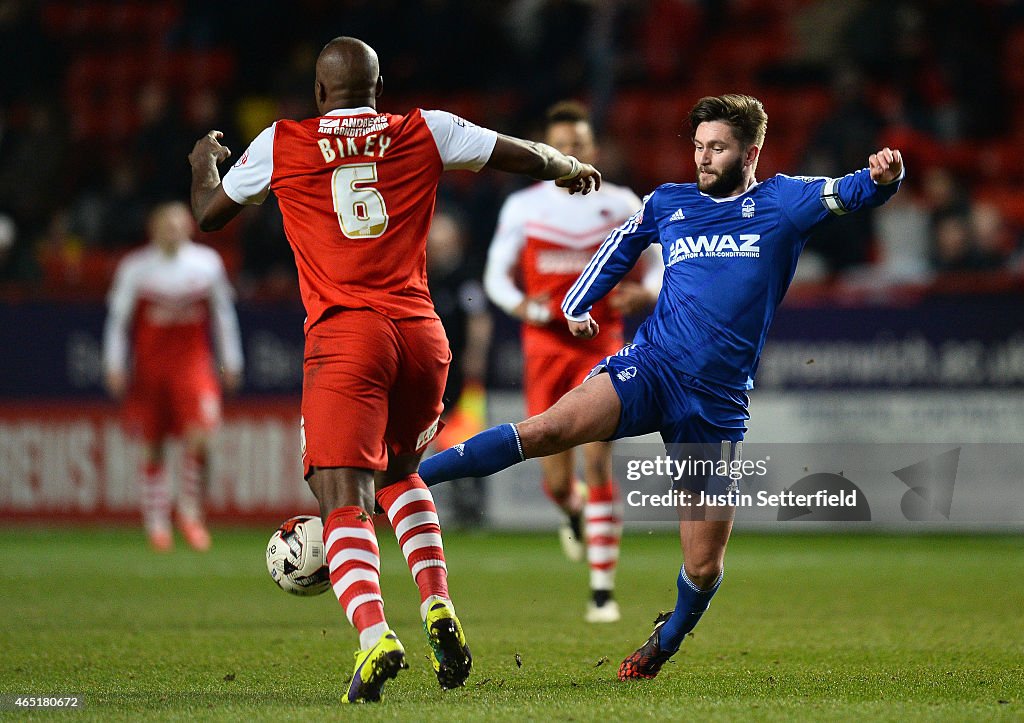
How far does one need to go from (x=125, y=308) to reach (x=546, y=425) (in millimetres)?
7672

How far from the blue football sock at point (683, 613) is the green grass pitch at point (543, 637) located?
0.16 m

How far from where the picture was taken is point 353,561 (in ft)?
16.5

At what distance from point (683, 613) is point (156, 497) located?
7520mm

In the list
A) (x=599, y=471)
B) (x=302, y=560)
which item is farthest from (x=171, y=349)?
(x=302, y=560)

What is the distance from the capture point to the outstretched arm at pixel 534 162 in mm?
5327

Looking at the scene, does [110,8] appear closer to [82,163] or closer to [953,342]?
[82,163]

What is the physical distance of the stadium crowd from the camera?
558 inches

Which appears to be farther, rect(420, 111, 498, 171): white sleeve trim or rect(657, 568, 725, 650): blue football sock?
rect(657, 568, 725, 650): blue football sock

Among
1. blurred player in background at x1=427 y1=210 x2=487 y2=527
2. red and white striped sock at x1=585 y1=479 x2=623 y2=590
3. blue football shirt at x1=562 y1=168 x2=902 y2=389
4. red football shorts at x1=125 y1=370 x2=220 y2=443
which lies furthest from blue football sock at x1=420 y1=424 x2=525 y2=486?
red football shorts at x1=125 y1=370 x2=220 y2=443

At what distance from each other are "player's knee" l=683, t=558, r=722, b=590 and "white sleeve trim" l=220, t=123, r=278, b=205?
2.07 m

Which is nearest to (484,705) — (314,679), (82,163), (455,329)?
(314,679)

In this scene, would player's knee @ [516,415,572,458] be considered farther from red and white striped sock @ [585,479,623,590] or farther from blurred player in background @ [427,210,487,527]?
blurred player in background @ [427,210,487,527]

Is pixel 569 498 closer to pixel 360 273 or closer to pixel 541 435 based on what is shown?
pixel 541 435

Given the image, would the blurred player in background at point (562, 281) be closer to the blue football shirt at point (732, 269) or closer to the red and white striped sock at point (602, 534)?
the red and white striped sock at point (602, 534)
